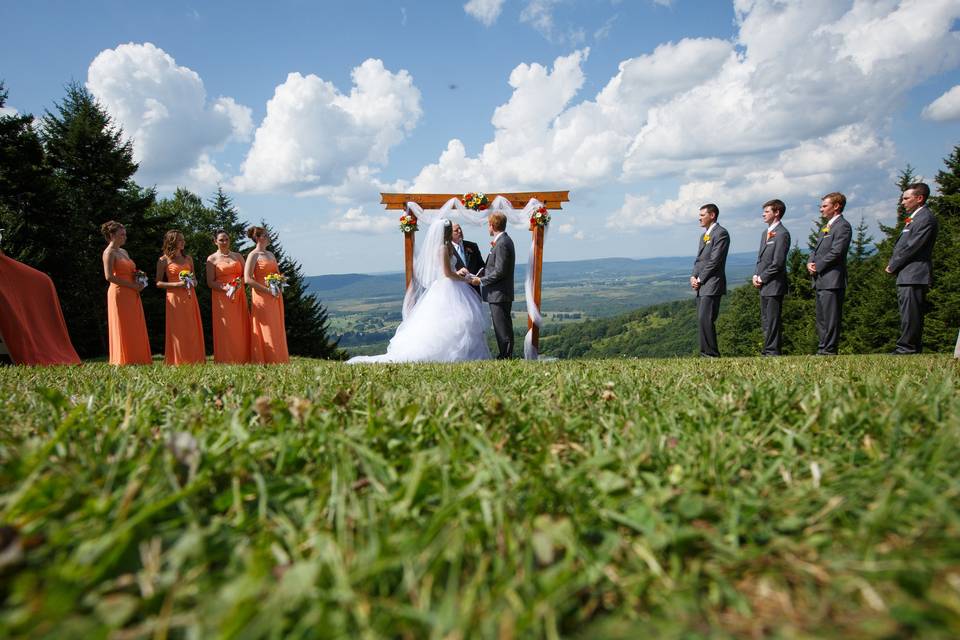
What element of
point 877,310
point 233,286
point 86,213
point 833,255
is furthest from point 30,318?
point 877,310

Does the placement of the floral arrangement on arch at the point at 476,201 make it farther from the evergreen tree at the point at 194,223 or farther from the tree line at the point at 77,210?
the evergreen tree at the point at 194,223

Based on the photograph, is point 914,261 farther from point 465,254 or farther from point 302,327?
point 302,327

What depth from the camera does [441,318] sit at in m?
12.8

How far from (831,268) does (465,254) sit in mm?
8298

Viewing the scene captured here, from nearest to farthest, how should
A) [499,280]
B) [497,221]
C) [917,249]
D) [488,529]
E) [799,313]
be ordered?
[488,529] → [917,249] → [497,221] → [499,280] → [799,313]

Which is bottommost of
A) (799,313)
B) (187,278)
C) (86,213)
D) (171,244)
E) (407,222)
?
(799,313)

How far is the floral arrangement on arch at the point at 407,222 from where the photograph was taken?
14.1 meters

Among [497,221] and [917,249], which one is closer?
[917,249]

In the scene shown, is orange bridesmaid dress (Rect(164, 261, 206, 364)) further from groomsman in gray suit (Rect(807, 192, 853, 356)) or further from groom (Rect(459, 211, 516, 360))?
groomsman in gray suit (Rect(807, 192, 853, 356))

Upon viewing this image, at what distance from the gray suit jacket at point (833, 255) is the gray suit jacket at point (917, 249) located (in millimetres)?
901

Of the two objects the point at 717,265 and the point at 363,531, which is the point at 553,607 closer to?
the point at 363,531

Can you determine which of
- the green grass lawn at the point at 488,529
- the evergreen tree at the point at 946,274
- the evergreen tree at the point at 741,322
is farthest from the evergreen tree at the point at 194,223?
the evergreen tree at the point at 741,322

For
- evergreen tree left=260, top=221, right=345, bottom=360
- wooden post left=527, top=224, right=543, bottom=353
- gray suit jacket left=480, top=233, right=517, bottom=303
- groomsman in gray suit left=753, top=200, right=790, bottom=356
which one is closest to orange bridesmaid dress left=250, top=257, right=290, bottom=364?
gray suit jacket left=480, top=233, right=517, bottom=303

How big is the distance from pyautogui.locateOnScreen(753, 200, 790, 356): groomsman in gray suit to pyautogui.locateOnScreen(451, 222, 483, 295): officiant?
659 cm
